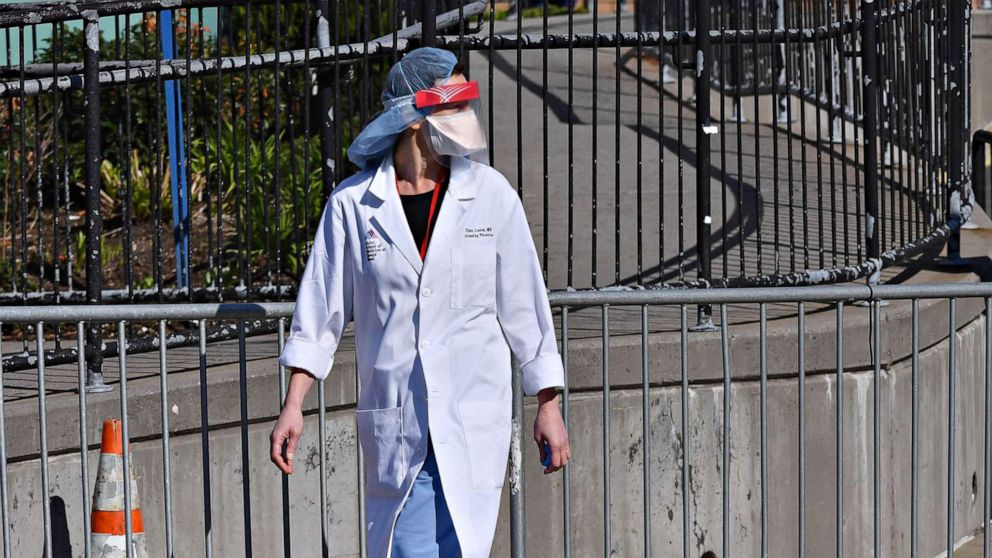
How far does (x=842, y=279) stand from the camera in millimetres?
6777

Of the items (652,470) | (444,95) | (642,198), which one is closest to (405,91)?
(444,95)

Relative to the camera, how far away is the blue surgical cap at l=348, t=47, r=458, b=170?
12.9 ft

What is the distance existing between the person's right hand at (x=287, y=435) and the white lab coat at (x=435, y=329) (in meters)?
0.12

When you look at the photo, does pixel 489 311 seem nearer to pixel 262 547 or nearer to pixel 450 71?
pixel 450 71

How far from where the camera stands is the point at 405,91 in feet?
12.9

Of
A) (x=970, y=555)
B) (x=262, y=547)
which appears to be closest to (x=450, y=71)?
(x=262, y=547)

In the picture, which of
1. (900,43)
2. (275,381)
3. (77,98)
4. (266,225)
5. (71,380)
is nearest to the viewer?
(275,381)

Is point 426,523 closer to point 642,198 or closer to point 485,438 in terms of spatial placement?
point 485,438

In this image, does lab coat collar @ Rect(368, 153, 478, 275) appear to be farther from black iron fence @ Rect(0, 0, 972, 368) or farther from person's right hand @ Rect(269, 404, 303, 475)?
black iron fence @ Rect(0, 0, 972, 368)

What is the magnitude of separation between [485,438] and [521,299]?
37cm

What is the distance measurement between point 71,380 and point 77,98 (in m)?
4.14

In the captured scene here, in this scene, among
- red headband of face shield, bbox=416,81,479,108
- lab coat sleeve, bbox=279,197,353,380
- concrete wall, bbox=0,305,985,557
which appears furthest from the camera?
concrete wall, bbox=0,305,985,557

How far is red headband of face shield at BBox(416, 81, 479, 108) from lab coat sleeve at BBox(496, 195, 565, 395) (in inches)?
11.8

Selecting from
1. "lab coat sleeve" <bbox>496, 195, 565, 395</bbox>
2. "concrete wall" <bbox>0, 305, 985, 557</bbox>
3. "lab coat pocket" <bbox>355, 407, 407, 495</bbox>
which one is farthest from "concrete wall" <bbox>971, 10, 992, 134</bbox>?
"lab coat pocket" <bbox>355, 407, 407, 495</bbox>
